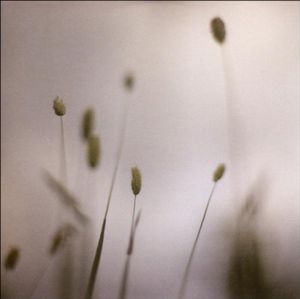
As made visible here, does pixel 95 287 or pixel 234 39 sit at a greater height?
pixel 234 39

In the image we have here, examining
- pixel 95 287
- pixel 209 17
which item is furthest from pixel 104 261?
pixel 209 17

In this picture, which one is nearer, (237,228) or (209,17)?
(237,228)

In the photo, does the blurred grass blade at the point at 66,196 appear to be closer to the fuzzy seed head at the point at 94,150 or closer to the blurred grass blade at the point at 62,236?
the blurred grass blade at the point at 62,236

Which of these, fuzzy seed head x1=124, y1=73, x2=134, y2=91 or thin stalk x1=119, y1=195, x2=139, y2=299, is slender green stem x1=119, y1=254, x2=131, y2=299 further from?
fuzzy seed head x1=124, y1=73, x2=134, y2=91

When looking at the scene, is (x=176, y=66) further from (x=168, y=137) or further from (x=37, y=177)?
(x=37, y=177)

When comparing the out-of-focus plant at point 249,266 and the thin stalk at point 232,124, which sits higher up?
the thin stalk at point 232,124

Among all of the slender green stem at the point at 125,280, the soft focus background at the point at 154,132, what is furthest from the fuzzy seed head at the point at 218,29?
the slender green stem at the point at 125,280
